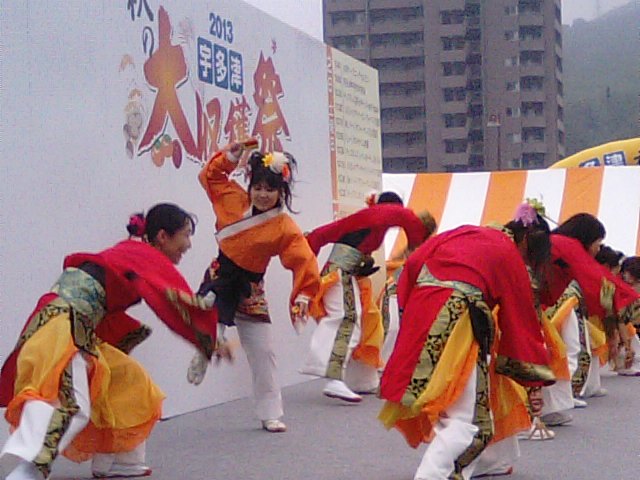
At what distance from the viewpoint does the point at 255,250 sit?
543cm

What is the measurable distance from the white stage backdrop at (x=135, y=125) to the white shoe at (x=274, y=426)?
24.2 inches

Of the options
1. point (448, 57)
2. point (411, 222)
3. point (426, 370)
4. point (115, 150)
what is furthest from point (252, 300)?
point (448, 57)

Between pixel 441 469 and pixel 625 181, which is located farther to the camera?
pixel 625 181

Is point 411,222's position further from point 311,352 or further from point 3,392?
point 3,392

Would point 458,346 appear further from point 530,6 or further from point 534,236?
point 530,6

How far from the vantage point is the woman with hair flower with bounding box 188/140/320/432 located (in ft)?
17.5

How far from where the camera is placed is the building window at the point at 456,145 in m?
48.1

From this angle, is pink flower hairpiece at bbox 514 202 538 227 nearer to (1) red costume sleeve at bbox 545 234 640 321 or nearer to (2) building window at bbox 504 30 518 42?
(1) red costume sleeve at bbox 545 234 640 321

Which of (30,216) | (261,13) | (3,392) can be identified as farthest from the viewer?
(261,13)

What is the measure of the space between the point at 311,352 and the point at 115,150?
6.05ft

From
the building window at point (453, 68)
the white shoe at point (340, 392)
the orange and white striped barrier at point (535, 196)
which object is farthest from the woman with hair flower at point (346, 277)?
the building window at point (453, 68)

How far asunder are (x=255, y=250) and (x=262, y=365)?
1.86 feet

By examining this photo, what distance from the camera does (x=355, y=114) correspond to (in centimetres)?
916

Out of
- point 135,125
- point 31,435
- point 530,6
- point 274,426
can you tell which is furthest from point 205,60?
point 530,6
